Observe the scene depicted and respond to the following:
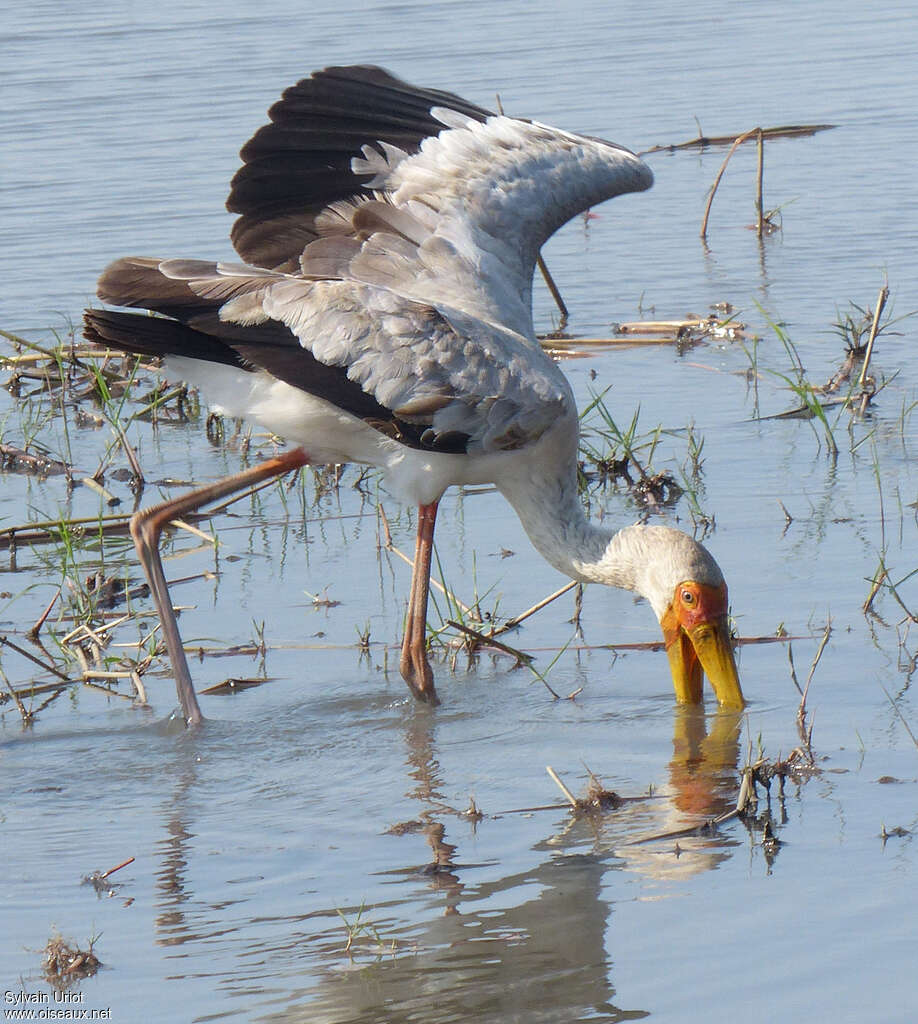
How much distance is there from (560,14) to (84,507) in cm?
1028

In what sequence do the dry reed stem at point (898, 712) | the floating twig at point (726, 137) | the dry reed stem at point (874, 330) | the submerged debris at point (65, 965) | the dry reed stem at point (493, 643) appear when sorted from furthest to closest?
1. the floating twig at point (726, 137)
2. the dry reed stem at point (874, 330)
3. the dry reed stem at point (493, 643)
4. the dry reed stem at point (898, 712)
5. the submerged debris at point (65, 965)

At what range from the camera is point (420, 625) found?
17.4 feet

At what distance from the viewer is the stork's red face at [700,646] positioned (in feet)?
16.5

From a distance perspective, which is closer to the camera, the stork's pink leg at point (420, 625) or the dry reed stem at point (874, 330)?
the stork's pink leg at point (420, 625)

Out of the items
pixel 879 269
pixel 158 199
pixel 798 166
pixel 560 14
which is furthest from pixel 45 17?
pixel 879 269

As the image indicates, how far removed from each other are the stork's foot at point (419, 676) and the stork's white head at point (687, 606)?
68 cm

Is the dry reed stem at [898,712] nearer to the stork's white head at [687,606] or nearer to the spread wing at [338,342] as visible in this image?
the stork's white head at [687,606]

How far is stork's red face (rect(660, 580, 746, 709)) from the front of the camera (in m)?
5.04

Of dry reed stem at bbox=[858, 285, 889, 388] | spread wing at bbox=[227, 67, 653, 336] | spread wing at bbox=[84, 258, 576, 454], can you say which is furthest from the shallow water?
spread wing at bbox=[227, 67, 653, 336]

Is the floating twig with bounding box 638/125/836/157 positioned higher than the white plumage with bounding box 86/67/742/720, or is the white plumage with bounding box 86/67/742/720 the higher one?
the floating twig with bounding box 638/125/836/157

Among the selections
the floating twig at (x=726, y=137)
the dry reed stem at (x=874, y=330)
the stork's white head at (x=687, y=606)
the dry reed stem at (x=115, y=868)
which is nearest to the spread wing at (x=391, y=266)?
the stork's white head at (x=687, y=606)

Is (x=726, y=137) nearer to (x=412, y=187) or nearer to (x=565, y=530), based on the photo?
(x=412, y=187)

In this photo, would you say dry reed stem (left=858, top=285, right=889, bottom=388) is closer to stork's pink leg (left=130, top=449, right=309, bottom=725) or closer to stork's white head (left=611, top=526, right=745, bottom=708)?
stork's white head (left=611, top=526, right=745, bottom=708)

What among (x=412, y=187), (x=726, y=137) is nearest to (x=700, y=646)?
(x=412, y=187)
